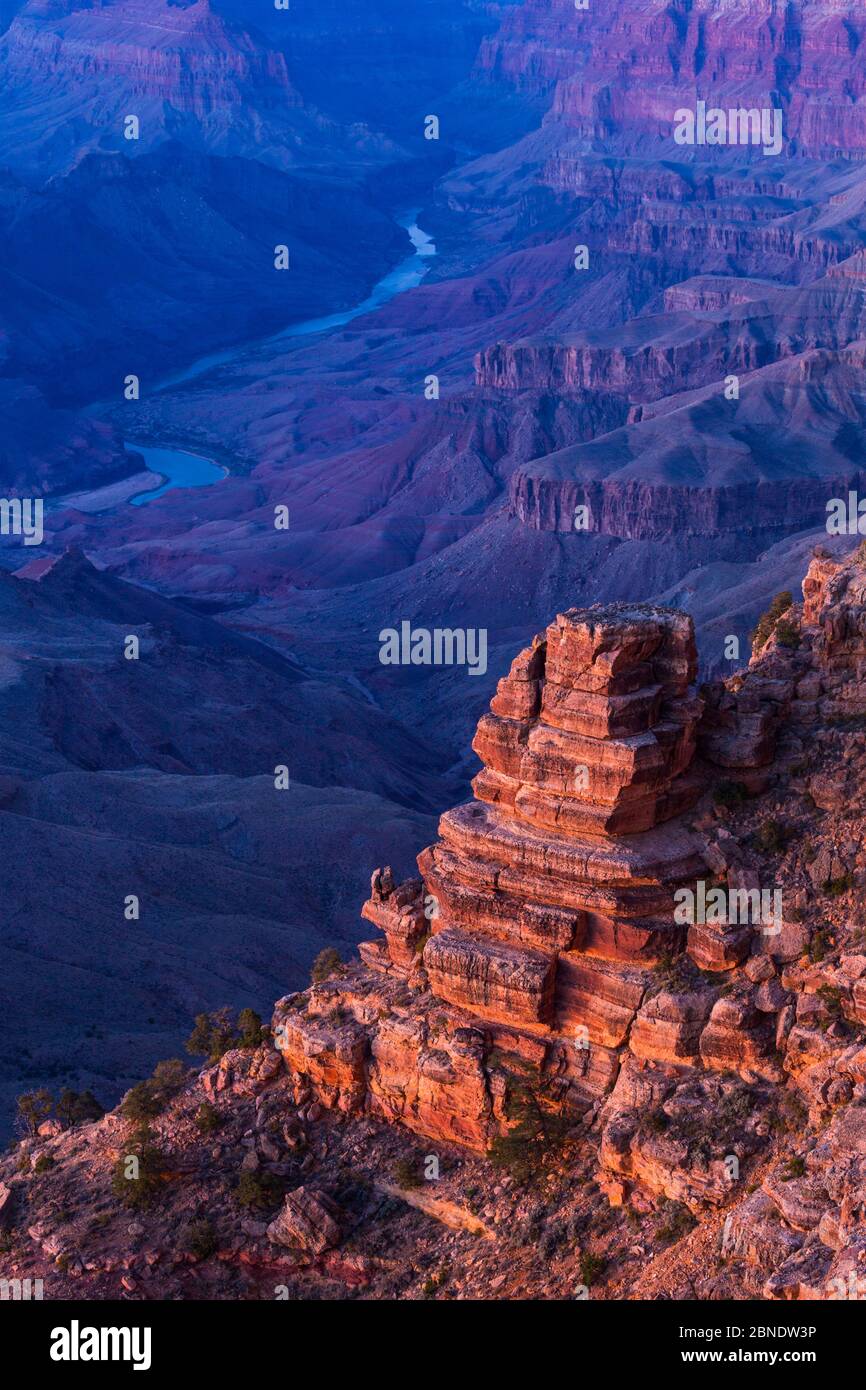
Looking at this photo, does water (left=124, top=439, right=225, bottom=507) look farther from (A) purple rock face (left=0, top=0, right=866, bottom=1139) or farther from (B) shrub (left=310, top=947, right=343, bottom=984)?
(B) shrub (left=310, top=947, right=343, bottom=984)

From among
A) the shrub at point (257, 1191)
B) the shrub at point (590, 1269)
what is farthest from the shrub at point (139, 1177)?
the shrub at point (590, 1269)

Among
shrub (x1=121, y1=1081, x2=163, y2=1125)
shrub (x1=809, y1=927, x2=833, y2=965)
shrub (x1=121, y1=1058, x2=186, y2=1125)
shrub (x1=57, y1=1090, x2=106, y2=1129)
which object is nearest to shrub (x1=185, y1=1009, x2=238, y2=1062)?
shrub (x1=121, y1=1058, x2=186, y2=1125)

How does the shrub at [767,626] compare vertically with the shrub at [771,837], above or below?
above

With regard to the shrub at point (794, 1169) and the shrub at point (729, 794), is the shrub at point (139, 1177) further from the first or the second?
the shrub at point (794, 1169)

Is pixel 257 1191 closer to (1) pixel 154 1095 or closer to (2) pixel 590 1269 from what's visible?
(1) pixel 154 1095

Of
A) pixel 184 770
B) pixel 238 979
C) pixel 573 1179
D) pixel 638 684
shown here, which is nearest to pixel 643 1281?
pixel 573 1179

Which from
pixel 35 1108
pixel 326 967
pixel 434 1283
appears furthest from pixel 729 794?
pixel 35 1108
